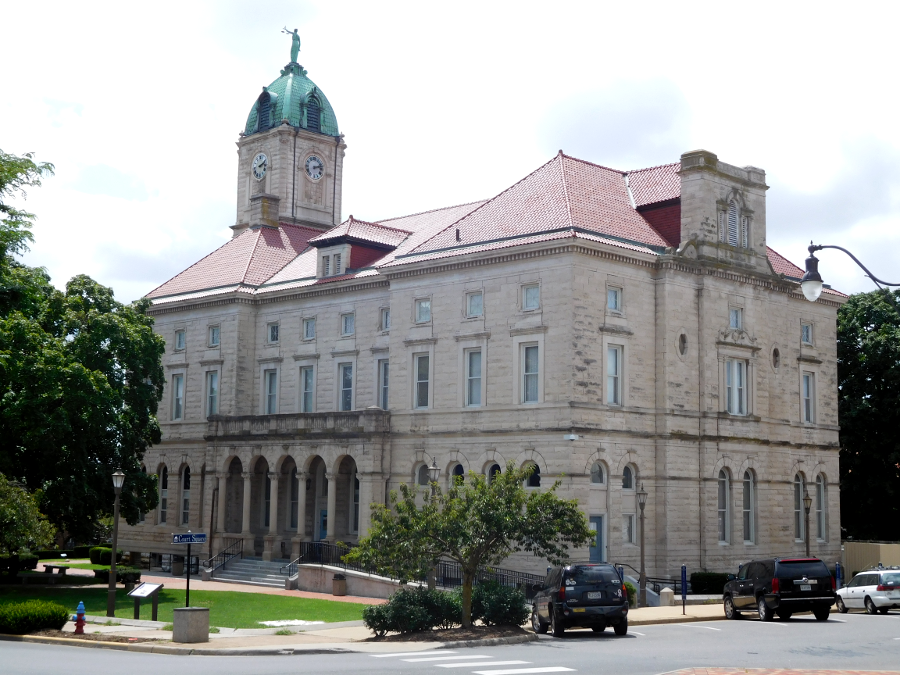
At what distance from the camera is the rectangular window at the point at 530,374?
146ft

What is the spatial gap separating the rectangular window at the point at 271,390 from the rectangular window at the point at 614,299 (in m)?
19.2

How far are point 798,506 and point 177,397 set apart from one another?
31.2 m

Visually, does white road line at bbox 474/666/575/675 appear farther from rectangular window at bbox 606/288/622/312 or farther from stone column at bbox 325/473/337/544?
stone column at bbox 325/473/337/544

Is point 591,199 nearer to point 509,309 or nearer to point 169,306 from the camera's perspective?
point 509,309

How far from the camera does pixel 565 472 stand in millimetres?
42656

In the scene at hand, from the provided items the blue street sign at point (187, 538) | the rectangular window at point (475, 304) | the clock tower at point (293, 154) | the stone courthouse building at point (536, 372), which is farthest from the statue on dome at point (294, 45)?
the blue street sign at point (187, 538)

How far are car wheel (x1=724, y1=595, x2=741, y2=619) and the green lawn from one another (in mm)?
11057

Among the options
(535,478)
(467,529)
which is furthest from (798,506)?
(467,529)

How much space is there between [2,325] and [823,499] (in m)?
36.6

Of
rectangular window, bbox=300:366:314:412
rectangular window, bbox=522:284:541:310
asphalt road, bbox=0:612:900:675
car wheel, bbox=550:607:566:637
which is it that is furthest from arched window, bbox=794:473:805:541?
car wheel, bbox=550:607:566:637

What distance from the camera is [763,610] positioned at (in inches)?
1298

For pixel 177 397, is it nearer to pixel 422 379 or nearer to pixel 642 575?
pixel 422 379

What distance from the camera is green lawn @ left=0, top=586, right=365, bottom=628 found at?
34.8 metres

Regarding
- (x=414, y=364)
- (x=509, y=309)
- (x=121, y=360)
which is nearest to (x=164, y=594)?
(x=121, y=360)
